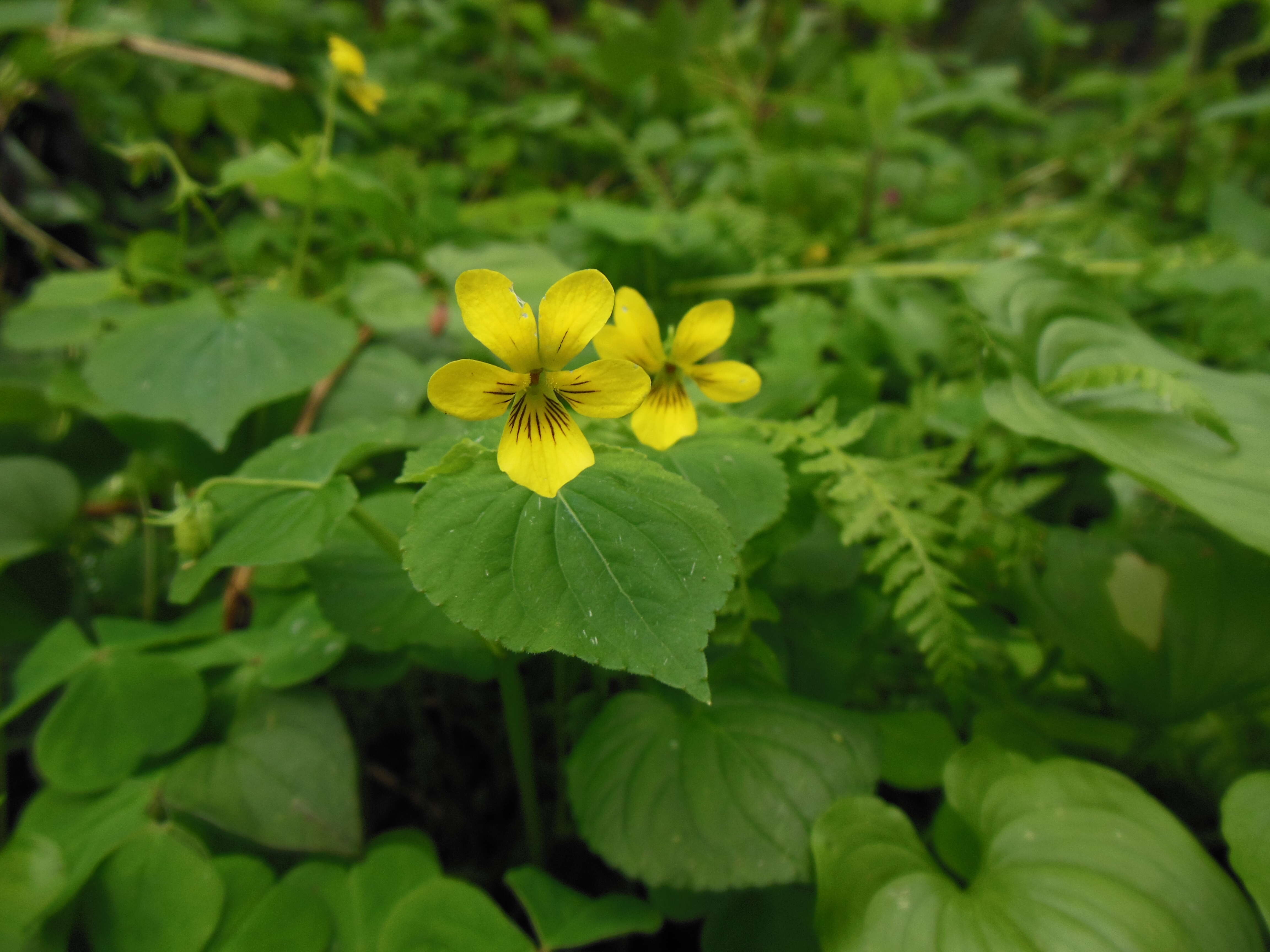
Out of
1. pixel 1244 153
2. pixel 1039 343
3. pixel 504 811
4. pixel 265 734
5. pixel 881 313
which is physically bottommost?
pixel 504 811

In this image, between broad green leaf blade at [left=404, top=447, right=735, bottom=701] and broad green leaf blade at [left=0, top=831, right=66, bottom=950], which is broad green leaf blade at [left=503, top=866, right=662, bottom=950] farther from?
broad green leaf blade at [left=0, top=831, right=66, bottom=950]

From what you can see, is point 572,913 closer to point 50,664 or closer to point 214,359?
point 50,664

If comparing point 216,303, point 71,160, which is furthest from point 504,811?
point 71,160

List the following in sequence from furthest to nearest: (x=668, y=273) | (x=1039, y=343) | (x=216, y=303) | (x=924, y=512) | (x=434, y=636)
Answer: (x=668, y=273), (x=216, y=303), (x=1039, y=343), (x=924, y=512), (x=434, y=636)

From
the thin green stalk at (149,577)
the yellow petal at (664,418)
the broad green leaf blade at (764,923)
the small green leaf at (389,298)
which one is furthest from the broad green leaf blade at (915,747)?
the thin green stalk at (149,577)

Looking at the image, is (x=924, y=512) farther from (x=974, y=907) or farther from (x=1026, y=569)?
(x=974, y=907)

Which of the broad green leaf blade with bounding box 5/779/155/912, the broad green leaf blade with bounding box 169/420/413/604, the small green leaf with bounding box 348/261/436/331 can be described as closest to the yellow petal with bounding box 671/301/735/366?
the broad green leaf blade with bounding box 169/420/413/604

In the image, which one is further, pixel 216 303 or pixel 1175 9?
pixel 1175 9
